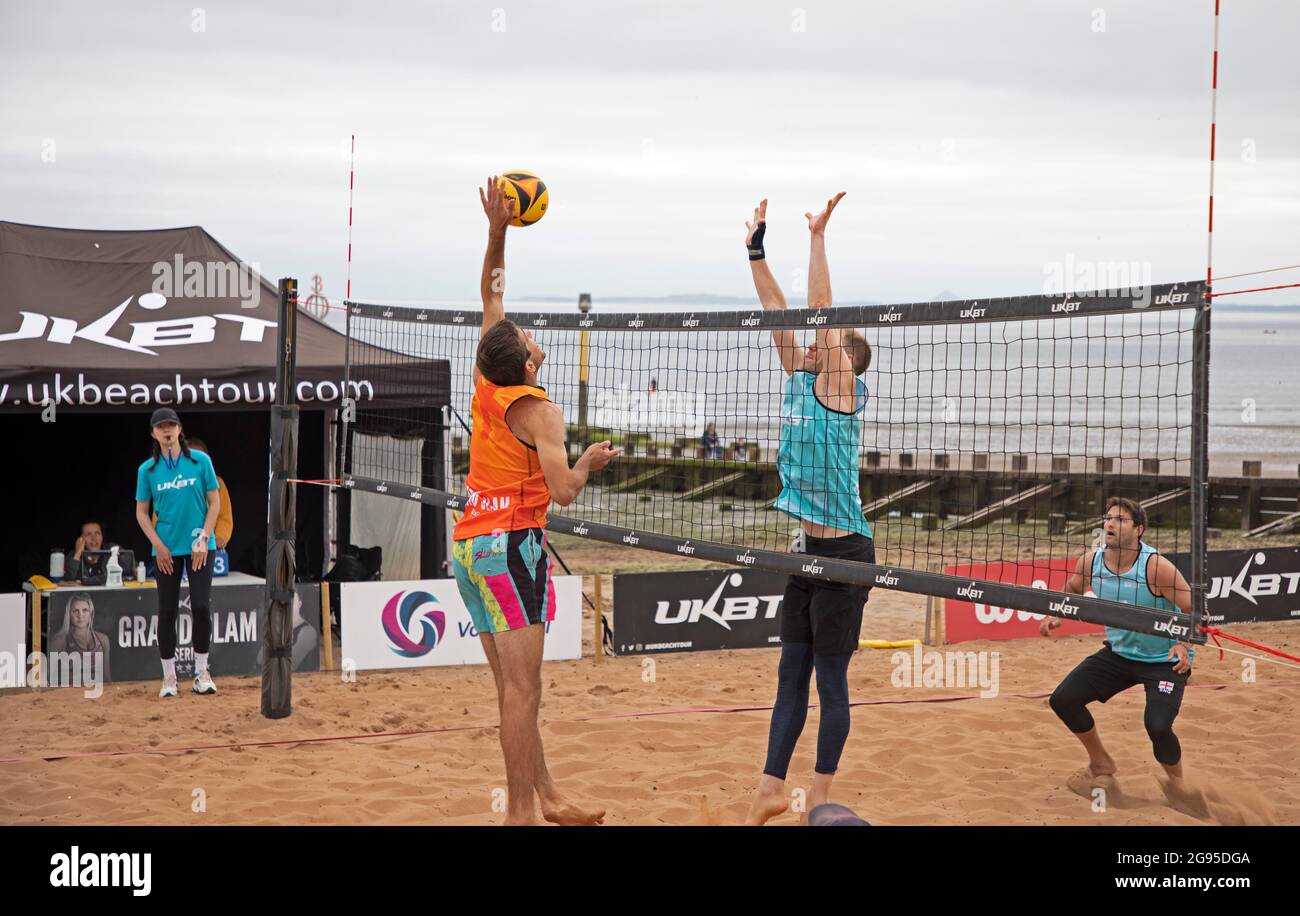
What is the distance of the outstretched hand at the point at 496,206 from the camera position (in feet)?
14.1

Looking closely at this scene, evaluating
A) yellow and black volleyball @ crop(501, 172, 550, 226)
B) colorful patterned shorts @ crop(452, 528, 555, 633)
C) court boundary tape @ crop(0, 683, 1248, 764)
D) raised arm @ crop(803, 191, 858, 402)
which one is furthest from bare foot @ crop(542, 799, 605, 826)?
yellow and black volleyball @ crop(501, 172, 550, 226)

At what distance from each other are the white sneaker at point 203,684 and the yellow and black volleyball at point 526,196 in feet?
13.1

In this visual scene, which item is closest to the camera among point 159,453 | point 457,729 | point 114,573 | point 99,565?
point 457,729

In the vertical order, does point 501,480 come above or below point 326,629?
above

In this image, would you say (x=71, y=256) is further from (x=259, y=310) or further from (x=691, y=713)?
(x=691, y=713)

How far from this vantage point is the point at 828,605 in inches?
169

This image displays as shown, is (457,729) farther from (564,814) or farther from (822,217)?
(822,217)

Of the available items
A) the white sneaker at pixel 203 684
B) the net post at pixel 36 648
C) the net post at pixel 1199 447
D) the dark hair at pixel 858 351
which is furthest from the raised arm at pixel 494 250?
the net post at pixel 36 648

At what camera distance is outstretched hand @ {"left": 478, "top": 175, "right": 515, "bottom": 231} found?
430 centimetres

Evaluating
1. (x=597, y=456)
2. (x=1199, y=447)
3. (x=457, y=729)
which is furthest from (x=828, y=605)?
(x=457, y=729)

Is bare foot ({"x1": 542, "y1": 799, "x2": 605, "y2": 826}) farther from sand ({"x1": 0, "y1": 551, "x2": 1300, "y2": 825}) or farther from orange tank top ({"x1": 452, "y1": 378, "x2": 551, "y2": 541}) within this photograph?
orange tank top ({"x1": 452, "y1": 378, "x2": 551, "y2": 541})

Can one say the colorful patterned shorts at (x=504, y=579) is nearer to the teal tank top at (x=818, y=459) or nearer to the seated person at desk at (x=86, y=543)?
the teal tank top at (x=818, y=459)

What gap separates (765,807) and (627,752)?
1609 mm

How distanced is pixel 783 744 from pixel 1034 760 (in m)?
1.98
